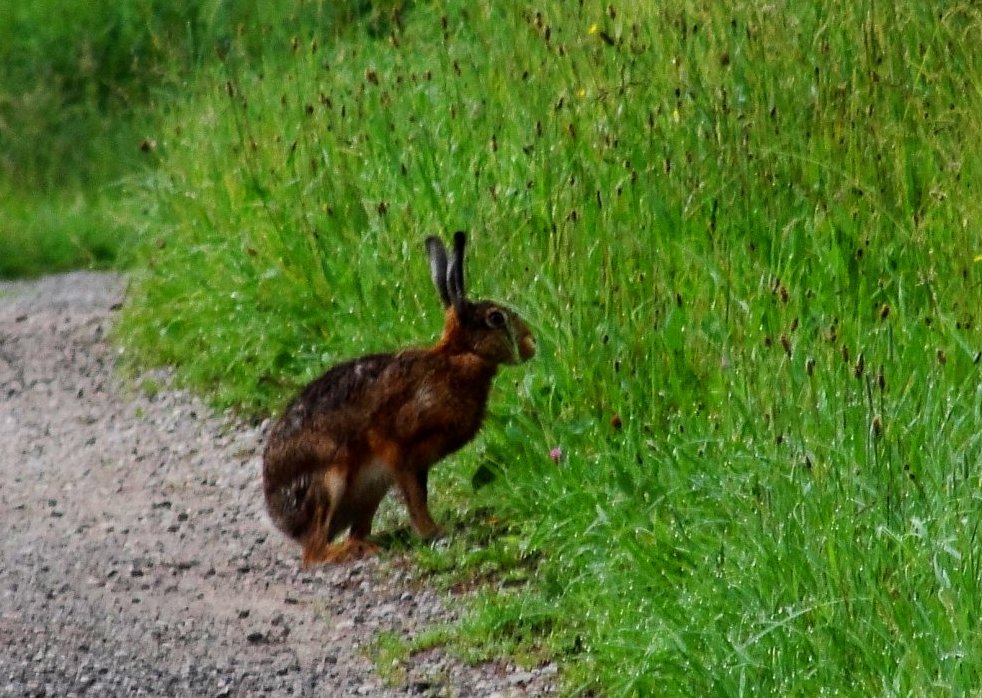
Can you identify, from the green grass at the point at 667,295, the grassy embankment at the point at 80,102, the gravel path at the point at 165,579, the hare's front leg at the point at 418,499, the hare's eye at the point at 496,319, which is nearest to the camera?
the green grass at the point at 667,295

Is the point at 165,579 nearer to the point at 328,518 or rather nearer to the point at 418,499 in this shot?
the point at 328,518

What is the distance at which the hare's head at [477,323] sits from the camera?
20.2 ft

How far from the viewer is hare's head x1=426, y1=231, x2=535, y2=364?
20.2ft

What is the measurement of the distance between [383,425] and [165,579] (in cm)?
85

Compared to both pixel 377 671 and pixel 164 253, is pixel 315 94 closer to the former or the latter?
pixel 164 253

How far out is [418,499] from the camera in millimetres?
6074

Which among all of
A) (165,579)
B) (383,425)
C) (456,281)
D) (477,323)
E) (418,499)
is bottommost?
(165,579)

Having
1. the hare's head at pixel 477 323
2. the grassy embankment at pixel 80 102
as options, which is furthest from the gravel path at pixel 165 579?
the grassy embankment at pixel 80 102

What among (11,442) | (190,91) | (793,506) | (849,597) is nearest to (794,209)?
(793,506)

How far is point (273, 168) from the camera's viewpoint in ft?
28.2

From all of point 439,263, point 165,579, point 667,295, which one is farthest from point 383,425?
point 667,295

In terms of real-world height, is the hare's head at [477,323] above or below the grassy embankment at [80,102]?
above

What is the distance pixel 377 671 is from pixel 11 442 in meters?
3.39

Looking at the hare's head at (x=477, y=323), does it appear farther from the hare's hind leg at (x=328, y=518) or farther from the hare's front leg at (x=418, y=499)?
A: the hare's hind leg at (x=328, y=518)
